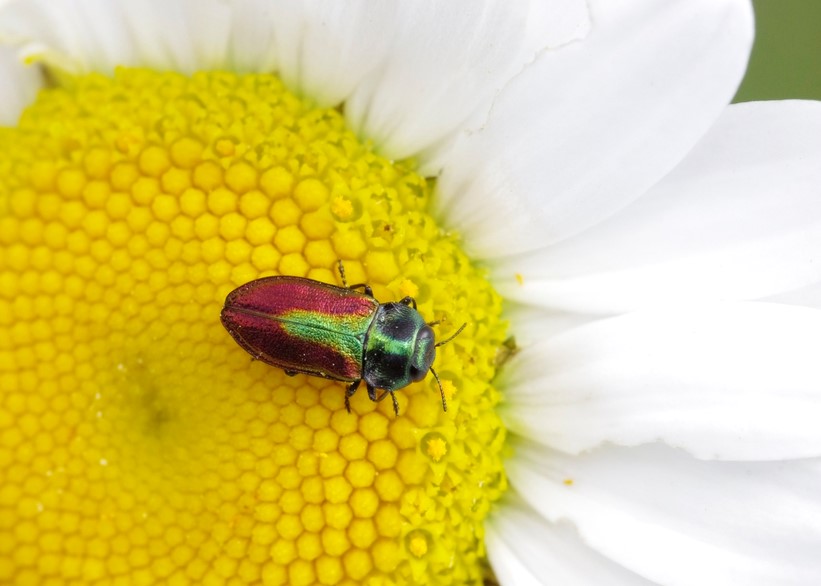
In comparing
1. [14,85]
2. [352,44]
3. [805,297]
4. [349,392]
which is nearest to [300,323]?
[349,392]

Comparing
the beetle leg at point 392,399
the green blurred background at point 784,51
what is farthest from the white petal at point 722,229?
the green blurred background at point 784,51

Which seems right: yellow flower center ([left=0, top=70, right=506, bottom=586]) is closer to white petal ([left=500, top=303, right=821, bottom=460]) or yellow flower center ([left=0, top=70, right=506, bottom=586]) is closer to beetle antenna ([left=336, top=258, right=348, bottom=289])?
beetle antenna ([left=336, top=258, right=348, bottom=289])

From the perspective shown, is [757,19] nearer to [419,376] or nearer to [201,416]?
[419,376]

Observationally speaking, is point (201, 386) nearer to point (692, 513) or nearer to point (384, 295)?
point (384, 295)

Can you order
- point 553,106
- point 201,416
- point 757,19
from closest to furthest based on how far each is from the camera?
point 553,106
point 201,416
point 757,19

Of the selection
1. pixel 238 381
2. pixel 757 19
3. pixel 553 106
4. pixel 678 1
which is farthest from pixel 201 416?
pixel 757 19

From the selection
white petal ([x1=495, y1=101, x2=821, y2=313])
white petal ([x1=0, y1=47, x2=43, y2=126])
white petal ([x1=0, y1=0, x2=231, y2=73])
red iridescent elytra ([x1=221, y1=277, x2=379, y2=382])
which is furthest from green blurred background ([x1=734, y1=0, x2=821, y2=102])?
white petal ([x1=0, y1=47, x2=43, y2=126])
